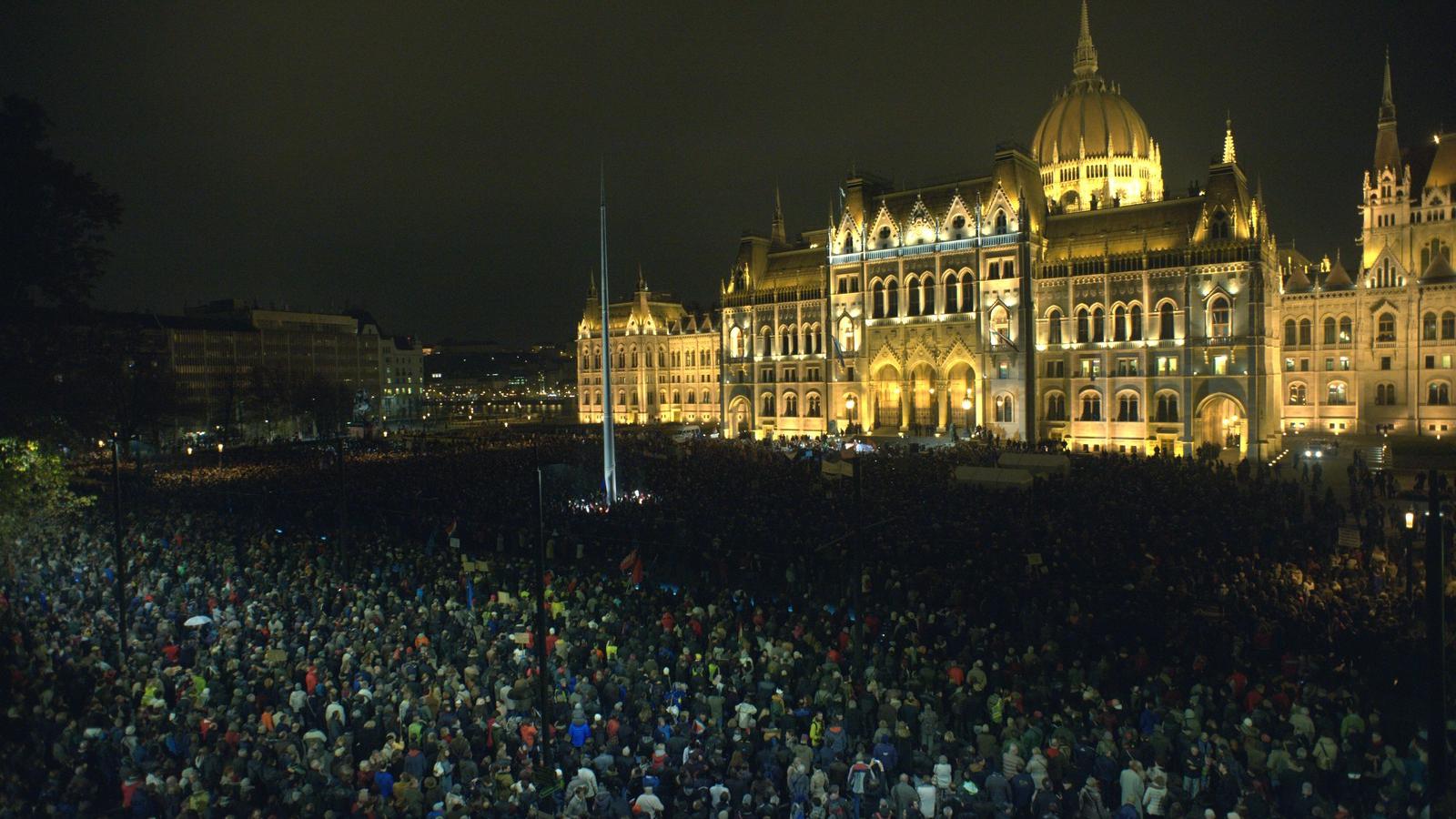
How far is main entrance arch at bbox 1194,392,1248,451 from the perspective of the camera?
166 ft

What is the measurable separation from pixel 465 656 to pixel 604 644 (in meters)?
2.28

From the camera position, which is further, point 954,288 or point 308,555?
point 954,288

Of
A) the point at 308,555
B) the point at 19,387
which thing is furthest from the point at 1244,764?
the point at 308,555

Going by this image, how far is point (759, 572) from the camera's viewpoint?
2011 centimetres

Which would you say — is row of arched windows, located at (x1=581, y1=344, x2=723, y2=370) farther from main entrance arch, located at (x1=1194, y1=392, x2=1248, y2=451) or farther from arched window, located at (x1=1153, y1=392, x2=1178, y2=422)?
main entrance arch, located at (x1=1194, y1=392, x2=1248, y2=451)

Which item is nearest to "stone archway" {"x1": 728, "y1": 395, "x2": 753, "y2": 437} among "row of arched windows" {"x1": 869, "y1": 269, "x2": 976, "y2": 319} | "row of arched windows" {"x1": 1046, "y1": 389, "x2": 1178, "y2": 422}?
"row of arched windows" {"x1": 869, "y1": 269, "x2": 976, "y2": 319}

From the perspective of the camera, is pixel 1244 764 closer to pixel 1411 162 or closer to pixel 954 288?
pixel 954 288

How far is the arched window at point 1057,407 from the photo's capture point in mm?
56469

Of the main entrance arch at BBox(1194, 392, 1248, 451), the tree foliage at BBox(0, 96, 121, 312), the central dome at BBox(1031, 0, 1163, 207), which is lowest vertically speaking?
the main entrance arch at BBox(1194, 392, 1248, 451)

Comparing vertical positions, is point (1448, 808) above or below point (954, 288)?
below

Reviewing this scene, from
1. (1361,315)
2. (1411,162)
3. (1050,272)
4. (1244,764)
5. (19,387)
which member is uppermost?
(1411,162)

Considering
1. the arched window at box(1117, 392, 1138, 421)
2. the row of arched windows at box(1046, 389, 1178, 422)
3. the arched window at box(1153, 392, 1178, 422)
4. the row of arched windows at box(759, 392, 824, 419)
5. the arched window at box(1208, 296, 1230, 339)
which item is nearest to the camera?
the arched window at box(1208, 296, 1230, 339)

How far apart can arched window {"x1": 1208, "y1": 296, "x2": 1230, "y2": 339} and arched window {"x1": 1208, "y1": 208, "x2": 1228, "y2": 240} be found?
11.9ft

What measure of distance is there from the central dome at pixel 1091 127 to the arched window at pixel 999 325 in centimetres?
1760
